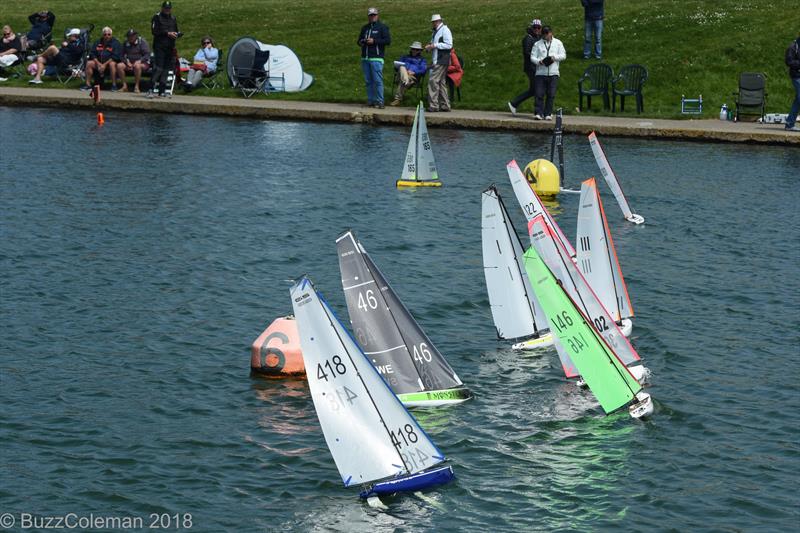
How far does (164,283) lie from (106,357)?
4.35 meters

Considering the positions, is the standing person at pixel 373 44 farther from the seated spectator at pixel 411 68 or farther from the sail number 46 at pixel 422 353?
the sail number 46 at pixel 422 353

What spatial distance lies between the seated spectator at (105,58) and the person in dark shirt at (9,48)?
4.47 m

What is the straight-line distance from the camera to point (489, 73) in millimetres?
44406

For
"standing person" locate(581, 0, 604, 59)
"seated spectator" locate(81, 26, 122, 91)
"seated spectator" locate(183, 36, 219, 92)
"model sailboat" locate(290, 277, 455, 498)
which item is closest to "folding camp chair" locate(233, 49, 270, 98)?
"seated spectator" locate(183, 36, 219, 92)

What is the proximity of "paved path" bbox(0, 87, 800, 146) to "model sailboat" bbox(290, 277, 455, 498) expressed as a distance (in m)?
25.3

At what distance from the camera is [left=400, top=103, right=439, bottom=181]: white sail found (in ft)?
104

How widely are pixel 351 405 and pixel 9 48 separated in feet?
130

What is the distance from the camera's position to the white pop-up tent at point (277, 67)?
149 ft

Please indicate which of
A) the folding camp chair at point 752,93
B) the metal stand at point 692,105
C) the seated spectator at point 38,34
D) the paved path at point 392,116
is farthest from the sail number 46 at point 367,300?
the seated spectator at point 38,34

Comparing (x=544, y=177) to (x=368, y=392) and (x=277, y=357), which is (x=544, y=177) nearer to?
(x=277, y=357)

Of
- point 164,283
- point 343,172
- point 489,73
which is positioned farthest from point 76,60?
point 164,283

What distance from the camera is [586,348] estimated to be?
52.6 ft

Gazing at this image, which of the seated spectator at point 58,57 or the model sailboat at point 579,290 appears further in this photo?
the seated spectator at point 58,57

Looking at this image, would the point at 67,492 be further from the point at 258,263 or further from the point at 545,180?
the point at 545,180
